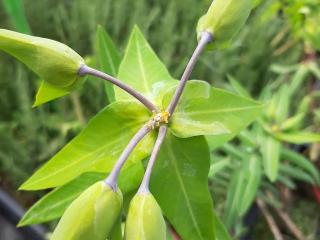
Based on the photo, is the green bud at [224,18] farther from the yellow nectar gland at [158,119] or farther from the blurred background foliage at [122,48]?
the blurred background foliage at [122,48]

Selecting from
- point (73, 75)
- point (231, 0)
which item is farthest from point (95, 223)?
point (231, 0)

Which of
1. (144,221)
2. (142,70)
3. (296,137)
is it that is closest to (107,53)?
(142,70)

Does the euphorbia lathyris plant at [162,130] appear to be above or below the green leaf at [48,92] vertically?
below

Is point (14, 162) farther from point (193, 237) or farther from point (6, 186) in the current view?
point (193, 237)

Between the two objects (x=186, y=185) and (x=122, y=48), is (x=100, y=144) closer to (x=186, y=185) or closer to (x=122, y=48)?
(x=186, y=185)

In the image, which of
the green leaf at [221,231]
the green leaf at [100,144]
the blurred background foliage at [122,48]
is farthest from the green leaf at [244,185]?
the green leaf at [100,144]
